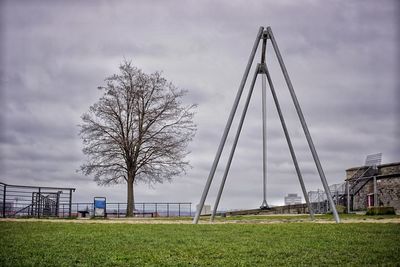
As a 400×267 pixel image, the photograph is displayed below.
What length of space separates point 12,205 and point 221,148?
14424 mm

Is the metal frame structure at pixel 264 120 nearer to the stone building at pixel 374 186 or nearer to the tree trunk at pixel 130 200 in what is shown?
the tree trunk at pixel 130 200

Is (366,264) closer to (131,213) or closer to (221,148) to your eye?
(221,148)

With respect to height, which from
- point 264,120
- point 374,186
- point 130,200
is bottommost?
point 130,200

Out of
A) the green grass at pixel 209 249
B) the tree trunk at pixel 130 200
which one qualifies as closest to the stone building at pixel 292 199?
the tree trunk at pixel 130 200

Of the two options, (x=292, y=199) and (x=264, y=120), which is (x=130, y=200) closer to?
(x=264, y=120)

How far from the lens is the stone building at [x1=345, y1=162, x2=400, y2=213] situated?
3397 centimetres

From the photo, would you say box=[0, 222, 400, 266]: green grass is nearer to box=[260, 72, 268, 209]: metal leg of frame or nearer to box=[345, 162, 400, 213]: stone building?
box=[260, 72, 268, 209]: metal leg of frame

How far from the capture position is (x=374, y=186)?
118ft

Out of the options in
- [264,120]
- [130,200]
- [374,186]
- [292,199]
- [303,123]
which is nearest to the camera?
[303,123]

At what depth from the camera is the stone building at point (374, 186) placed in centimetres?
3397

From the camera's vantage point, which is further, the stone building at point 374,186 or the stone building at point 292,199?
the stone building at point 292,199

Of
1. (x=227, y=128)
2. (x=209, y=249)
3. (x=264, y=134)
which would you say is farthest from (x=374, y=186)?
(x=209, y=249)

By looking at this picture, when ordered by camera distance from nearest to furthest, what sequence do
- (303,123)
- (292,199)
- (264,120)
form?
1. (303,123)
2. (264,120)
3. (292,199)

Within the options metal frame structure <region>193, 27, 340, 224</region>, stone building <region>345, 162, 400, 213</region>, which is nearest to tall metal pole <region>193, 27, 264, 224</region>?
metal frame structure <region>193, 27, 340, 224</region>
